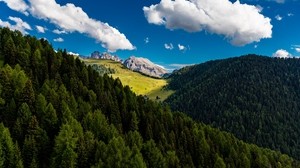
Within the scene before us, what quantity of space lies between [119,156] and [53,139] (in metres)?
24.3

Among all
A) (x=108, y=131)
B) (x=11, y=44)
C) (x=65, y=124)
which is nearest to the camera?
(x=65, y=124)

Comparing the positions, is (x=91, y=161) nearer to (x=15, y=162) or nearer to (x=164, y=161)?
(x=15, y=162)

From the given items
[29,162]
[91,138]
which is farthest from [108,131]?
[29,162]

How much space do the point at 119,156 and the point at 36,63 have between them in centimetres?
8747

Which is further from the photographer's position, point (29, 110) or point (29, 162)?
point (29, 110)

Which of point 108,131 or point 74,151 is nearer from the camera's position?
point 74,151

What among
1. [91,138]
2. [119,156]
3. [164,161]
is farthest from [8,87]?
[164,161]

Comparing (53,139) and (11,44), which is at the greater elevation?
(11,44)

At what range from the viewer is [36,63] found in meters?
194

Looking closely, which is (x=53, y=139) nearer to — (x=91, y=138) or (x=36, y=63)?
(x=91, y=138)

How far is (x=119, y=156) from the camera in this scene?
129000 millimetres

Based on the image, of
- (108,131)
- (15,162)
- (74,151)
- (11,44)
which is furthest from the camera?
(11,44)

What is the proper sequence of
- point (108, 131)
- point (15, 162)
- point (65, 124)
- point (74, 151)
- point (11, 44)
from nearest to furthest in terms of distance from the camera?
point (15, 162)
point (74, 151)
point (65, 124)
point (108, 131)
point (11, 44)

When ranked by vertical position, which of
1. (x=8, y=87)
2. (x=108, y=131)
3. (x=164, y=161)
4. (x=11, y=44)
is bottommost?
(x=164, y=161)
